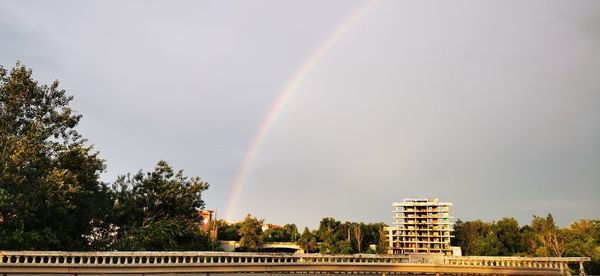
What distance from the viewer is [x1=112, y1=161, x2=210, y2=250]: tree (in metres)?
31.4

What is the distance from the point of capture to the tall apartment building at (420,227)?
166375 millimetres

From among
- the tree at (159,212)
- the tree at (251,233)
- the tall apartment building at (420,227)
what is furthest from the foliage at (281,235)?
the tree at (159,212)

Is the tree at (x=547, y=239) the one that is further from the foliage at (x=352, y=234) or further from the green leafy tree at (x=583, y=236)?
the foliage at (x=352, y=234)

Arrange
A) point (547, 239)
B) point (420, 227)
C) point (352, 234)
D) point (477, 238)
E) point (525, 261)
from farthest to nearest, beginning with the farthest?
point (420, 227), point (477, 238), point (352, 234), point (547, 239), point (525, 261)

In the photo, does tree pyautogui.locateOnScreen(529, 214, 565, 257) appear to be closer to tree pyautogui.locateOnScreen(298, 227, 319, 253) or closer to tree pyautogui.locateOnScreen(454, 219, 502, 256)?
tree pyautogui.locateOnScreen(454, 219, 502, 256)

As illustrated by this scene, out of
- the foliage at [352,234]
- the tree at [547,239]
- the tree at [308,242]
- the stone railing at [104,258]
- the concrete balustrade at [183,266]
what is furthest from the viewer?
the foliage at [352,234]

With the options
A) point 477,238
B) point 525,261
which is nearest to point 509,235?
point 477,238

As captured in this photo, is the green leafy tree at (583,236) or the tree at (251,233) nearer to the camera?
the green leafy tree at (583,236)

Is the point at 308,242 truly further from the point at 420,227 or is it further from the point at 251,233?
the point at 420,227

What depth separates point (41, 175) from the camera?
27.5 m

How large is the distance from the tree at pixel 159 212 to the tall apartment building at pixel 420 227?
449 ft

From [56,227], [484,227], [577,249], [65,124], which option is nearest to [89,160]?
[65,124]

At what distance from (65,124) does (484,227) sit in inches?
5510

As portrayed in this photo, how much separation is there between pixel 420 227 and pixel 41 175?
166 meters
